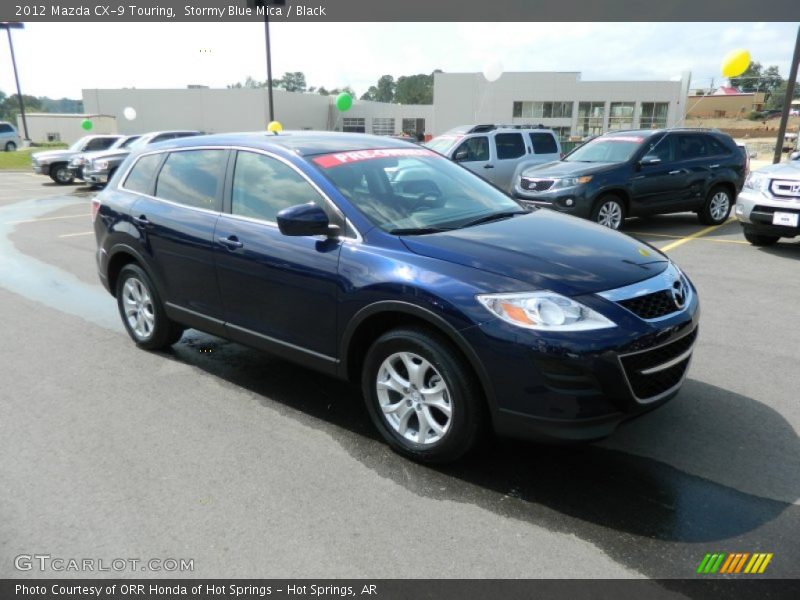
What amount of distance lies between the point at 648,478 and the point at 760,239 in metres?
7.55

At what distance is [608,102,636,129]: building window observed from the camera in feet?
197

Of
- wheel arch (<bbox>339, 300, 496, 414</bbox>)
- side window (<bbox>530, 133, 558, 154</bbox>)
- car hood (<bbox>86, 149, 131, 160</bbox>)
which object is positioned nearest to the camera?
wheel arch (<bbox>339, 300, 496, 414</bbox>)

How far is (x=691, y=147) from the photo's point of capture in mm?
10898

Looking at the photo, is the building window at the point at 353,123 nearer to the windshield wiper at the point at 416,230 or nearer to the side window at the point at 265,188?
the side window at the point at 265,188

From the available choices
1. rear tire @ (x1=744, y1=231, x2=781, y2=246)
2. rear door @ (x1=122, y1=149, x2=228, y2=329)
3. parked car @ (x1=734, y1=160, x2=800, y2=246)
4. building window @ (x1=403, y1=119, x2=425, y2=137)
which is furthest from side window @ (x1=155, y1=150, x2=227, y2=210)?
building window @ (x1=403, y1=119, x2=425, y2=137)

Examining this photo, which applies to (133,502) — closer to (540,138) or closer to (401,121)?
(540,138)

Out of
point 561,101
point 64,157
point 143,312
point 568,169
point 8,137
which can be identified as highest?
point 561,101

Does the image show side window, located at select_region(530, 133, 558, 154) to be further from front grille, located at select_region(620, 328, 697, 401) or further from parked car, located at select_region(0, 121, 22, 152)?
parked car, located at select_region(0, 121, 22, 152)

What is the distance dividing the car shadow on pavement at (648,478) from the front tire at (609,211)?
615cm

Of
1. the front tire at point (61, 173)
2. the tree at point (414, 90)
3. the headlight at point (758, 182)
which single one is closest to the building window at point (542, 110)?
the front tire at point (61, 173)

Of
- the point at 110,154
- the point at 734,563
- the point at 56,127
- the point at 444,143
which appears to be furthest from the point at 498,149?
the point at 56,127

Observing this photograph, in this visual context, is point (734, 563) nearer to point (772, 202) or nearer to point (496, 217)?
point (496, 217)

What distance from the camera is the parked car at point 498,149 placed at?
12.9 m

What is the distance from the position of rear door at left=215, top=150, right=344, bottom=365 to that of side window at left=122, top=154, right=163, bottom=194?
1.14 m
